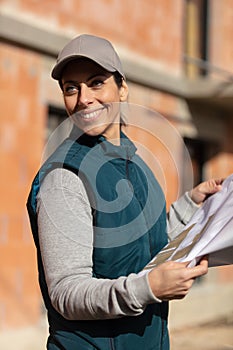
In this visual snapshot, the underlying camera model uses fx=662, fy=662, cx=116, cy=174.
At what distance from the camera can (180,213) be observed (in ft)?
6.89

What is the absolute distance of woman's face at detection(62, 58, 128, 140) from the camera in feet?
5.67

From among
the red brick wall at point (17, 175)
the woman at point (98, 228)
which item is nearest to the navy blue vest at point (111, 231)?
the woman at point (98, 228)

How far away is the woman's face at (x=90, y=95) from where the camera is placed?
1.73 m

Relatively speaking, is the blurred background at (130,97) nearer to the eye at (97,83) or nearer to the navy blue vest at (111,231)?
the navy blue vest at (111,231)

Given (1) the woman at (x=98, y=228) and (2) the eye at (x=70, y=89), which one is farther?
(2) the eye at (x=70, y=89)

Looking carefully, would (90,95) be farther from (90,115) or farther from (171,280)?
(171,280)

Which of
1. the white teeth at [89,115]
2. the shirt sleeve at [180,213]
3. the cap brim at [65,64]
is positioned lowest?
the shirt sleeve at [180,213]

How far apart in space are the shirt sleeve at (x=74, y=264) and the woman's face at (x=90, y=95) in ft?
0.56

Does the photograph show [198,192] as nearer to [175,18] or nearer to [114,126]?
[114,126]

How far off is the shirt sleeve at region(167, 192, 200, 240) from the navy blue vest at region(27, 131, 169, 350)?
0.24 m

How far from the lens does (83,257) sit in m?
1.58

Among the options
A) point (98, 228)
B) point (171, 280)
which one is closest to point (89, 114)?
point (98, 228)

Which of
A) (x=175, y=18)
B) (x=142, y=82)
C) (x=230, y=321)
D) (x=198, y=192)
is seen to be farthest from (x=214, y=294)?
(x=198, y=192)

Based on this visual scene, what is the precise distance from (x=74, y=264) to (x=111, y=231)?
13 cm
